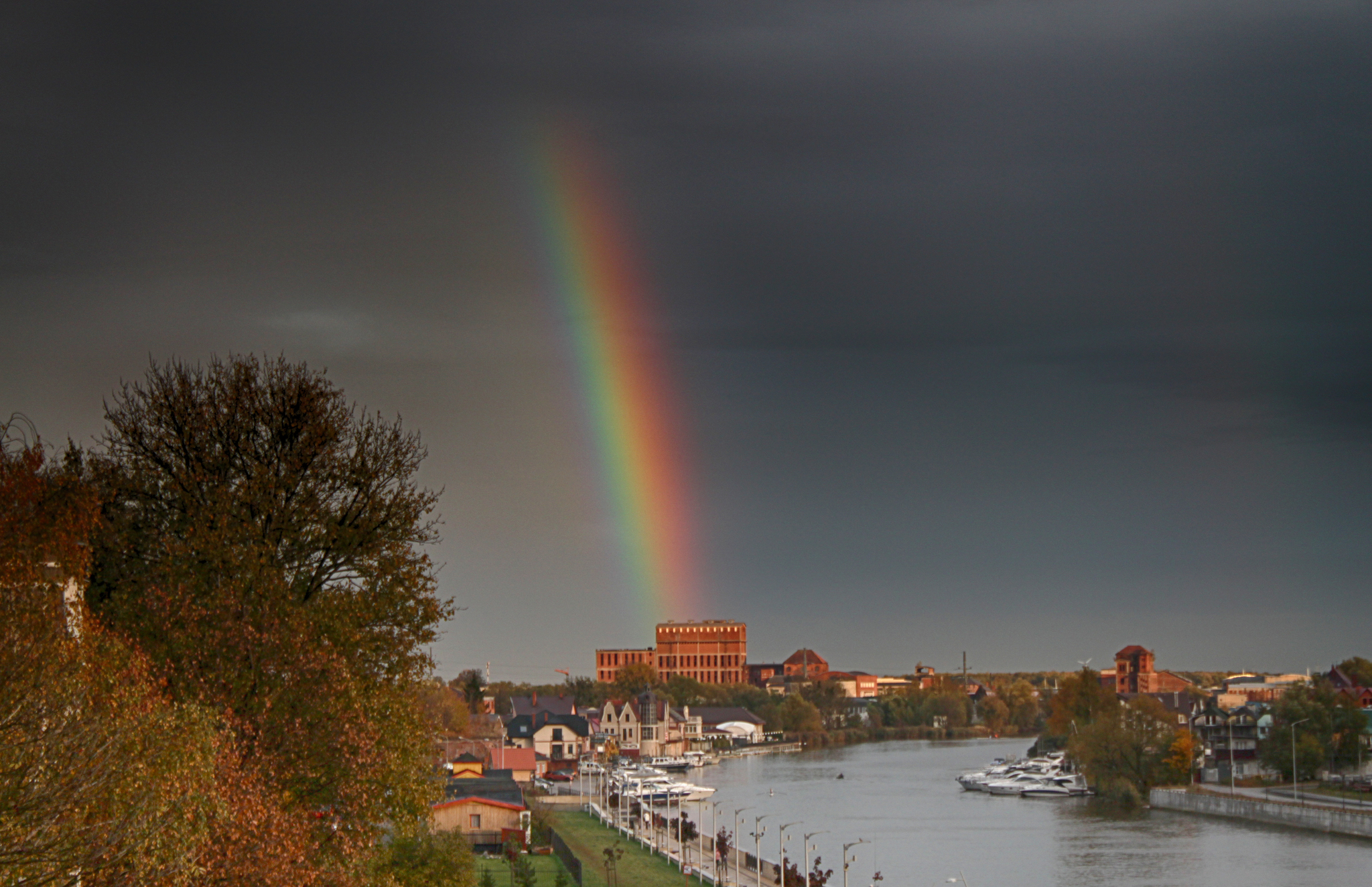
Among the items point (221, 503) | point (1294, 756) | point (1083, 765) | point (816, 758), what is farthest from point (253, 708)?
point (816, 758)

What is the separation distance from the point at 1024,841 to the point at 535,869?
27.6m

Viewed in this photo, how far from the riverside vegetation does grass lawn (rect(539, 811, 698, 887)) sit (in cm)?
1787

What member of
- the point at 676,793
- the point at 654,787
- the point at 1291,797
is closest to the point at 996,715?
the point at 676,793

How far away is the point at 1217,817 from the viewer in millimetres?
71312

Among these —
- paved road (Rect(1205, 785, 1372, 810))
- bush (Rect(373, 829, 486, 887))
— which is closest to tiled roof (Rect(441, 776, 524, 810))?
bush (Rect(373, 829, 486, 887))

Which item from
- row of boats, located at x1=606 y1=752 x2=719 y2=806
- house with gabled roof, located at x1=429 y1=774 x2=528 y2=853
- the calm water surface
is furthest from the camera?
row of boats, located at x1=606 y1=752 x2=719 y2=806

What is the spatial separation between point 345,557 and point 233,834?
7.70 metres

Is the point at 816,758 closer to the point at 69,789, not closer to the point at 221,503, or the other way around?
the point at 221,503

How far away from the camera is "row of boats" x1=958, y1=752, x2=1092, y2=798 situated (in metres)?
90.7

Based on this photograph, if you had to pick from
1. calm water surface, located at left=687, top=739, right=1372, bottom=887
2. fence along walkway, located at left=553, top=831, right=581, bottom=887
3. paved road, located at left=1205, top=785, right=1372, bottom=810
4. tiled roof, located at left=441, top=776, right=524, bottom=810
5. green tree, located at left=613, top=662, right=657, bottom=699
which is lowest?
calm water surface, located at left=687, top=739, right=1372, bottom=887

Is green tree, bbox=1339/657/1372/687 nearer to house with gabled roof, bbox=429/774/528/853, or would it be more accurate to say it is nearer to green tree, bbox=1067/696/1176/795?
green tree, bbox=1067/696/1176/795

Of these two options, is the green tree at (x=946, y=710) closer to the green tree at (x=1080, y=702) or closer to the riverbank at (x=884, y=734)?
the riverbank at (x=884, y=734)

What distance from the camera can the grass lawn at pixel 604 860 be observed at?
44875 mm

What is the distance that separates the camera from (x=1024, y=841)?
63.2 meters
